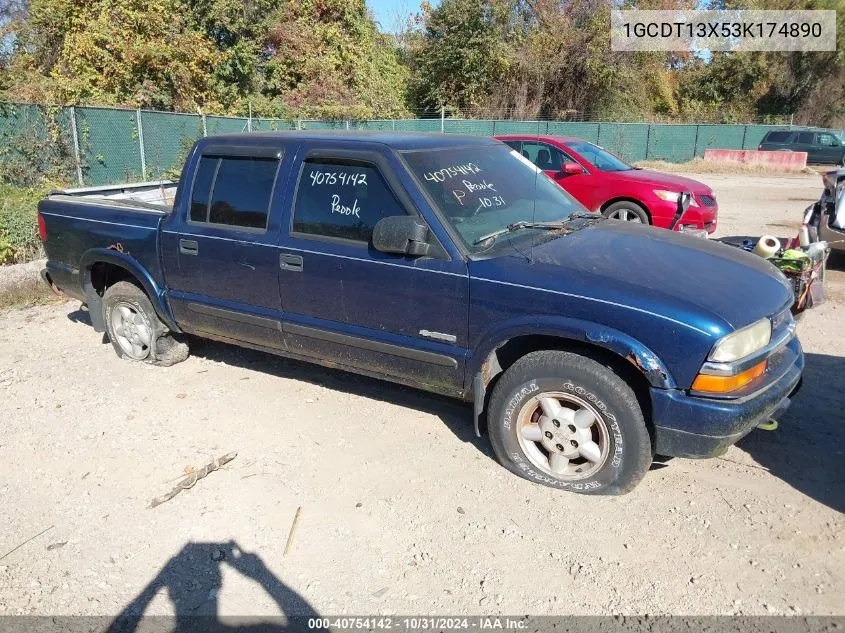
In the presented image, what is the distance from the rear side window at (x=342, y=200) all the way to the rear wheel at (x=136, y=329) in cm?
181

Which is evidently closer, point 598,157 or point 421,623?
point 421,623

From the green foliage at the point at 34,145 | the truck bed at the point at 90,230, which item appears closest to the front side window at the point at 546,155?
the truck bed at the point at 90,230

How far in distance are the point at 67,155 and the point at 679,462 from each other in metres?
12.9

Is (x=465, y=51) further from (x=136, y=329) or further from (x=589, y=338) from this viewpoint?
(x=589, y=338)

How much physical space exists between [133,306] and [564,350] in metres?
3.58

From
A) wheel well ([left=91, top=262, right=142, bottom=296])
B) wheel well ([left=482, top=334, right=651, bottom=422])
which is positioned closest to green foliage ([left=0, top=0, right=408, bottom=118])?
wheel well ([left=91, top=262, right=142, bottom=296])

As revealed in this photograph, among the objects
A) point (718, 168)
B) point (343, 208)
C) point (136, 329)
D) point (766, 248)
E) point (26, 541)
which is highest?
point (343, 208)

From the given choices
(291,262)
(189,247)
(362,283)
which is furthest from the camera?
(189,247)

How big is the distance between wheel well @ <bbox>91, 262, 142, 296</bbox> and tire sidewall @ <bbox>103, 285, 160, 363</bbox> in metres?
0.15

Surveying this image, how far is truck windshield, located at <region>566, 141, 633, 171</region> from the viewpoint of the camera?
10.3 metres

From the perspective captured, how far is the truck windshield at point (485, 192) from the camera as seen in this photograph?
3.91 m

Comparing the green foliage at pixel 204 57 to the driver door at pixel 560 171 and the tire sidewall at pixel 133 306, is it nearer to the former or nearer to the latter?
the driver door at pixel 560 171

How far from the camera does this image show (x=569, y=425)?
3.54m

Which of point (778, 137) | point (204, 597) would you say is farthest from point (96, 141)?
point (778, 137)
